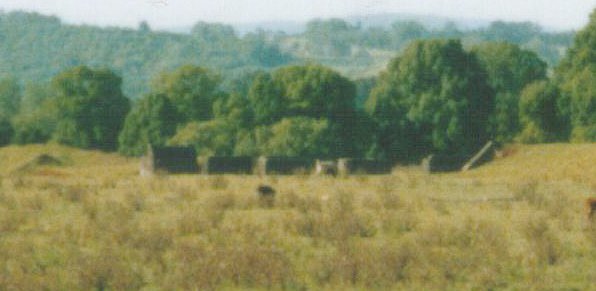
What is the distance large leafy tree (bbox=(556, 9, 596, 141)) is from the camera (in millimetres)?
74188

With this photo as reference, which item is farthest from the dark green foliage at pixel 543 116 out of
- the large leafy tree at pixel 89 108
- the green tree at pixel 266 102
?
the large leafy tree at pixel 89 108

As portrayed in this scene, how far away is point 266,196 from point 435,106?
5935 centimetres

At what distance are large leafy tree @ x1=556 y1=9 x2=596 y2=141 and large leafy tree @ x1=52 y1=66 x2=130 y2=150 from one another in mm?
42359

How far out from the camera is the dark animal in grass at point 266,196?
2831cm

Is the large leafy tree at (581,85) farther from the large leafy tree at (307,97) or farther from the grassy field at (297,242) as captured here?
the grassy field at (297,242)

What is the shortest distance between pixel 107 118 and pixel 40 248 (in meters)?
91.2

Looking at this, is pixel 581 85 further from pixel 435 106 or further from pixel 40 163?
pixel 40 163

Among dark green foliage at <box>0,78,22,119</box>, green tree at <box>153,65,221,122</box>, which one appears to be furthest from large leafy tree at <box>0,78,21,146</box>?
green tree at <box>153,65,221,122</box>

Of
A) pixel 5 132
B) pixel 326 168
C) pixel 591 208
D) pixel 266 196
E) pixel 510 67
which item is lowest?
pixel 5 132

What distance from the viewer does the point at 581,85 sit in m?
75.0

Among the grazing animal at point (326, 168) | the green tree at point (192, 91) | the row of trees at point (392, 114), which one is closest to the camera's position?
the grazing animal at point (326, 168)

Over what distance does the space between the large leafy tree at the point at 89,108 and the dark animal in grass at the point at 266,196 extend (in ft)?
253

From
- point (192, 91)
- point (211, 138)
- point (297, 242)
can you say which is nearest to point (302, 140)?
point (211, 138)

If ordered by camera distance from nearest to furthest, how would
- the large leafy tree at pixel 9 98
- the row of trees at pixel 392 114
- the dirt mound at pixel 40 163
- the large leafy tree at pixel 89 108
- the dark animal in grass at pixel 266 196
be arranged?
the dark animal in grass at pixel 266 196
the dirt mound at pixel 40 163
the row of trees at pixel 392 114
the large leafy tree at pixel 89 108
the large leafy tree at pixel 9 98
